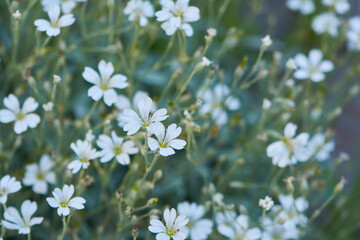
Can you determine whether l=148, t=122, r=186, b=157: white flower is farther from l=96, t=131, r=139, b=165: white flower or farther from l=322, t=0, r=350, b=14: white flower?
l=322, t=0, r=350, b=14: white flower

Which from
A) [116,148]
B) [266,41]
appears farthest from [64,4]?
[266,41]

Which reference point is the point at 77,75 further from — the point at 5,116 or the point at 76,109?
the point at 5,116

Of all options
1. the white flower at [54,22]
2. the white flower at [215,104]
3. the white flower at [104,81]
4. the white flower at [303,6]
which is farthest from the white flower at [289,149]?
the white flower at [303,6]

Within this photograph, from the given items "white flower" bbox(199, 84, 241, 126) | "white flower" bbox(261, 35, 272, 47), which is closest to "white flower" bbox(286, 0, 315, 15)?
"white flower" bbox(199, 84, 241, 126)

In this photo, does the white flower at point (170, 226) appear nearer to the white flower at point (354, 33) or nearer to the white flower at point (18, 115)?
the white flower at point (18, 115)

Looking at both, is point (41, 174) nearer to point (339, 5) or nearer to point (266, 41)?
point (266, 41)

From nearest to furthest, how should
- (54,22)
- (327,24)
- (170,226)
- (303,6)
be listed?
(170,226) → (54,22) → (327,24) → (303,6)

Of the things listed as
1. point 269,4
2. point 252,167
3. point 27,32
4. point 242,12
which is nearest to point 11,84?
point 27,32
